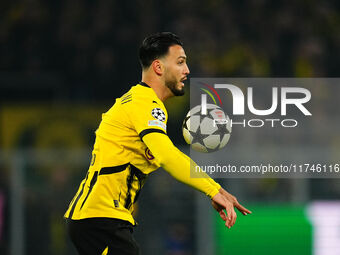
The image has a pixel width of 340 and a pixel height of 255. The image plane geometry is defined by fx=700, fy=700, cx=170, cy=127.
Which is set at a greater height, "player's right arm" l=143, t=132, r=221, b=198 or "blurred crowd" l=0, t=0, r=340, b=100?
"blurred crowd" l=0, t=0, r=340, b=100

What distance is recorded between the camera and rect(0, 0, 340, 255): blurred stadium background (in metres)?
7.49

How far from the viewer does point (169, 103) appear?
896cm

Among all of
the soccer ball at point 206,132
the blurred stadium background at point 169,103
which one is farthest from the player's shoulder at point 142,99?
the blurred stadium background at point 169,103

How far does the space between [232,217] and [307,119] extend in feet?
17.3

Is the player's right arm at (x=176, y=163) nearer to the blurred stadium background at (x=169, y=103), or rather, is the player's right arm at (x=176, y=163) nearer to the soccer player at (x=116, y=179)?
the soccer player at (x=116, y=179)

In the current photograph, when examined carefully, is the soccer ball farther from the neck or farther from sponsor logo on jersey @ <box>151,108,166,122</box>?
sponsor logo on jersey @ <box>151,108,166,122</box>

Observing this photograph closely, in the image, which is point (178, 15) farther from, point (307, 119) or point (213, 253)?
point (213, 253)

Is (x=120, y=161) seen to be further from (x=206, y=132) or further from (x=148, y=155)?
(x=206, y=132)

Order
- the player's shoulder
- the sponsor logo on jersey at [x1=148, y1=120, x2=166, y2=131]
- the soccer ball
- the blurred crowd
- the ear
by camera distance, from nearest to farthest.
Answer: the sponsor logo on jersey at [x1=148, y1=120, x2=166, y2=131], the player's shoulder, the ear, the soccer ball, the blurred crowd

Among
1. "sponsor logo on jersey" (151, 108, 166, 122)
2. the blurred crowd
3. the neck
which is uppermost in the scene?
the blurred crowd

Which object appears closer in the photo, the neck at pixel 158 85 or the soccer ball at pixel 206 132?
the neck at pixel 158 85

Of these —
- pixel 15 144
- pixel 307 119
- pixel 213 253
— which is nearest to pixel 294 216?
pixel 213 253

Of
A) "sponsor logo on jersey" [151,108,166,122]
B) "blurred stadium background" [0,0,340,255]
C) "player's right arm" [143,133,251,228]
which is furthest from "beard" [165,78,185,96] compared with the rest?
"blurred stadium background" [0,0,340,255]

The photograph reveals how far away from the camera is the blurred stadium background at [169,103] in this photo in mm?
7488
